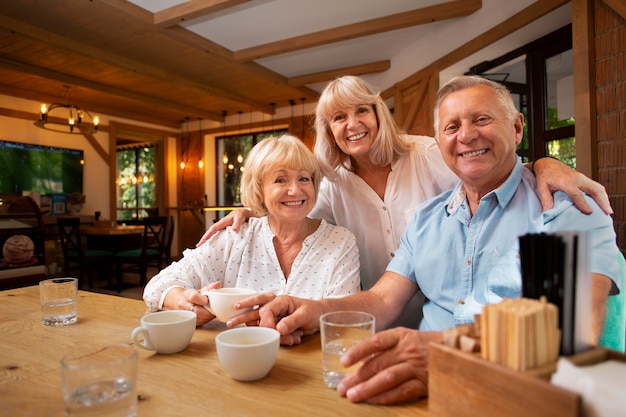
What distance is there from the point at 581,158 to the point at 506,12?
182 centimetres

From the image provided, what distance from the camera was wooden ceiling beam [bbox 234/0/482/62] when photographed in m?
4.45

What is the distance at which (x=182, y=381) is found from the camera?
33.7 inches

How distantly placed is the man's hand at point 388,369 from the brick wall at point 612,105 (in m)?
2.76

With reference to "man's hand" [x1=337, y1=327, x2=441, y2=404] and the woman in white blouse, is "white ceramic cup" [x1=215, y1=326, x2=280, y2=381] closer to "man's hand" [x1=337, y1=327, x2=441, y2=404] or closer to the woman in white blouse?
"man's hand" [x1=337, y1=327, x2=441, y2=404]

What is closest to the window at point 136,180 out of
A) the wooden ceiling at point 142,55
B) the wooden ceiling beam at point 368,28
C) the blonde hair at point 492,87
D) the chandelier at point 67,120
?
the wooden ceiling at point 142,55

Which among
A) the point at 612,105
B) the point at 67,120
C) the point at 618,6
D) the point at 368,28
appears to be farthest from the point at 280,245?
the point at 67,120

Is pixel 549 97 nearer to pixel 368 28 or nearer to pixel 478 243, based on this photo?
pixel 368 28

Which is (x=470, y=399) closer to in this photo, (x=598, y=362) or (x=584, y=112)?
(x=598, y=362)

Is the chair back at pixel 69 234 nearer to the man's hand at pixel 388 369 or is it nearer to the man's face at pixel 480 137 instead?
the man's face at pixel 480 137

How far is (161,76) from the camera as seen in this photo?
6496 mm

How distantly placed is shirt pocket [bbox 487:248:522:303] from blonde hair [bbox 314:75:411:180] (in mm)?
816

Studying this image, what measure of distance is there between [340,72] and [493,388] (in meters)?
6.61

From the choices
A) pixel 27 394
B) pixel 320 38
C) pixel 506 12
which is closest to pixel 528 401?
pixel 27 394

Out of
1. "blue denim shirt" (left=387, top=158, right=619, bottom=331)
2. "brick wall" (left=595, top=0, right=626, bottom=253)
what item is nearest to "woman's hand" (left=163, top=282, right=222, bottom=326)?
"blue denim shirt" (left=387, top=158, right=619, bottom=331)
